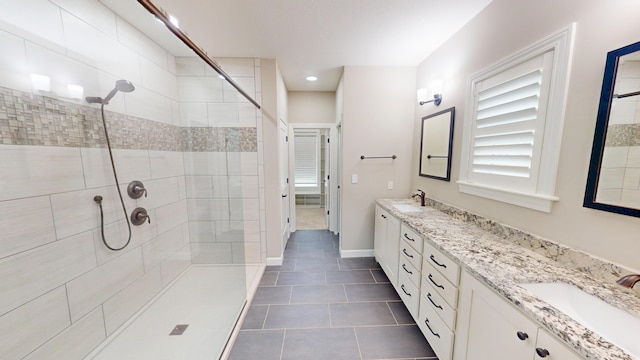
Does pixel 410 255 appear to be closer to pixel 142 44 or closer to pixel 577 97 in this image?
pixel 577 97

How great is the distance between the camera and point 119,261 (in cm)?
176

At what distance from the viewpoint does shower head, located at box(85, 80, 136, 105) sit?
1.54m

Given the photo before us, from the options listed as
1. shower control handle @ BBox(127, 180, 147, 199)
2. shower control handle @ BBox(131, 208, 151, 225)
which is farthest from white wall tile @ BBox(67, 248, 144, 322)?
shower control handle @ BBox(127, 180, 147, 199)

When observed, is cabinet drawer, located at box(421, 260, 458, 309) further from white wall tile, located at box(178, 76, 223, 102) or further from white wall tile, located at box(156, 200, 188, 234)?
white wall tile, located at box(178, 76, 223, 102)

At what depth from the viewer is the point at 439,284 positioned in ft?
4.88

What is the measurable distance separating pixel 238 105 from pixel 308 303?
235 cm

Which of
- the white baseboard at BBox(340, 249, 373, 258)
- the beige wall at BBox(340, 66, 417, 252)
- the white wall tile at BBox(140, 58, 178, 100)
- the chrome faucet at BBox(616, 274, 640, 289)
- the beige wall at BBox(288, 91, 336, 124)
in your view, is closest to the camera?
the chrome faucet at BBox(616, 274, 640, 289)

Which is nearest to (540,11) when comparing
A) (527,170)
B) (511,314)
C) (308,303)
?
(527,170)

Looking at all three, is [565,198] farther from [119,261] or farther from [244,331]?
[119,261]

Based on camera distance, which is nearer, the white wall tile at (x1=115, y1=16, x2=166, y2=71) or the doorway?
the white wall tile at (x1=115, y1=16, x2=166, y2=71)

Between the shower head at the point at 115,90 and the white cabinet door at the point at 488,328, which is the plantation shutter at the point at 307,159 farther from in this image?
the white cabinet door at the point at 488,328

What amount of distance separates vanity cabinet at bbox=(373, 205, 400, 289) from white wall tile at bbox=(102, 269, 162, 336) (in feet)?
7.87

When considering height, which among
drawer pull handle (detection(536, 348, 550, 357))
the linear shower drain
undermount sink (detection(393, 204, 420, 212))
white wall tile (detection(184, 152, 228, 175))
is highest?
white wall tile (detection(184, 152, 228, 175))

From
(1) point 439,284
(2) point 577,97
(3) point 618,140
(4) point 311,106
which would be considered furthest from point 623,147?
(4) point 311,106
